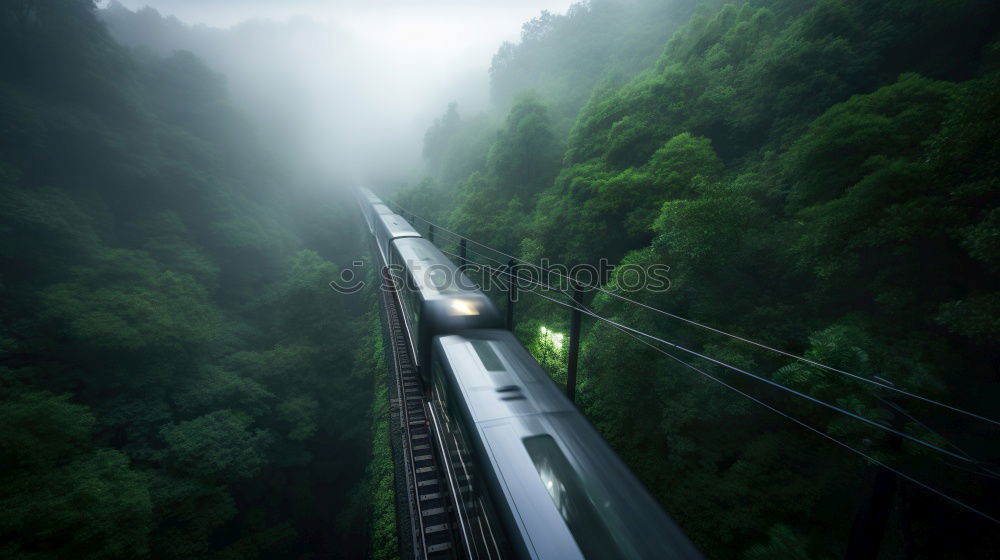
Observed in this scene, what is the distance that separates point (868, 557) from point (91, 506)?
52.2 feet

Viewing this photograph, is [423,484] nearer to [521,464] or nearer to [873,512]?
[521,464]

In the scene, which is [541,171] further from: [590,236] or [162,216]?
[162,216]

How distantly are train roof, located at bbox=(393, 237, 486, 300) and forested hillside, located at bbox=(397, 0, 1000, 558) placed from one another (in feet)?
13.7

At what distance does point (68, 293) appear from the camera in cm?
1432

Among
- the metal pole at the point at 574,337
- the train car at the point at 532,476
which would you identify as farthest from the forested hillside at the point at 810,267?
the metal pole at the point at 574,337

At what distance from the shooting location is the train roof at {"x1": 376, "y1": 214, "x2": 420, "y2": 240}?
44.9 ft

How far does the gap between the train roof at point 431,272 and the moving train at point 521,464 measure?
1.95 ft

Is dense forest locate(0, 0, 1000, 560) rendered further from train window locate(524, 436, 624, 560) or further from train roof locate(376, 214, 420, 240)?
train roof locate(376, 214, 420, 240)

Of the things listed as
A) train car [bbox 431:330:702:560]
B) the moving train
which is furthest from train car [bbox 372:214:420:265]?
train car [bbox 431:330:702:560]

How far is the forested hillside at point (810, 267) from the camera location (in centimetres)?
565

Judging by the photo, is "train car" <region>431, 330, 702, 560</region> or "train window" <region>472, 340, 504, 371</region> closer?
"train car" <region>431, 330, 702, 560</region>

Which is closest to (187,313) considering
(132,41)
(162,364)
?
(162,364)

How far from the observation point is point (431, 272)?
8750 mm

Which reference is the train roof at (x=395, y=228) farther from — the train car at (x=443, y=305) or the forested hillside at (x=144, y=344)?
the forested hillside at (x=144, y=344)
